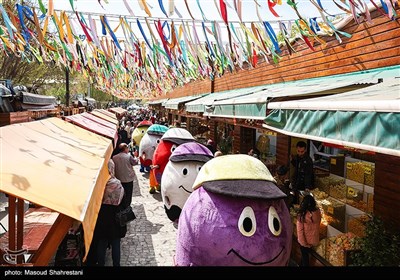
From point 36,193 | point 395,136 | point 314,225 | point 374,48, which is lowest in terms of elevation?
point 314,225

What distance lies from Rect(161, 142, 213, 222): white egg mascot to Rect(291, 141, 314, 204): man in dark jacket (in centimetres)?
206

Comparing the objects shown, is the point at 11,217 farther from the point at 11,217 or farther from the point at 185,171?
the point at 185,171

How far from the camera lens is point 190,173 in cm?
742

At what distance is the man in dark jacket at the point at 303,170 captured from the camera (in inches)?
265

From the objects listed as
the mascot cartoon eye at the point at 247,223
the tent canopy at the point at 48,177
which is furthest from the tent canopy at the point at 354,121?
the tent canopy at the point at 48,177

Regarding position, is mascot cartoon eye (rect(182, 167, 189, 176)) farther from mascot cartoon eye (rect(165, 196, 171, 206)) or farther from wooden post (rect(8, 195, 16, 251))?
wooden post (rect(8, 195, 16, 251))

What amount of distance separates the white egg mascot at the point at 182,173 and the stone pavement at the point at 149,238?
2.47ft

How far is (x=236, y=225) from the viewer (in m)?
3.84

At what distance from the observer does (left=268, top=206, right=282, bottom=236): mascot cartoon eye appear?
155 inches

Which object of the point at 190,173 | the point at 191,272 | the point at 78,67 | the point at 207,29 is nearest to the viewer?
the point at 191,272

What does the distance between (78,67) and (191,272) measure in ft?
39.0

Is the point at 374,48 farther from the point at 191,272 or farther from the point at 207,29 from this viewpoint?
the point at 191,272

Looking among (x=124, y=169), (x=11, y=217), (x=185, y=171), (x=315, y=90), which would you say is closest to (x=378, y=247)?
(x=315, y=90)

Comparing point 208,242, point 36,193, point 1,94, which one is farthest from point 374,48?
point 1,94
